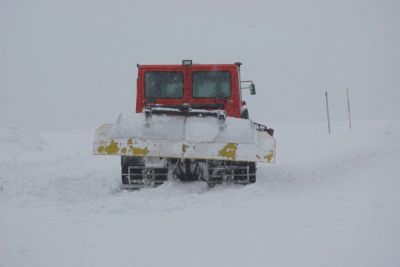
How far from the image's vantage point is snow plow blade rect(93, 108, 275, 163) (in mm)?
7102

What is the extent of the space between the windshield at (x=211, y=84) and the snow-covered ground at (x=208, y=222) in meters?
1.77

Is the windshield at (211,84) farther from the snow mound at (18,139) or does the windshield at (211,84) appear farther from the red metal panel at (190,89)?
the snow mound at (18,139)

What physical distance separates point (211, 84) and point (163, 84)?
0.90m

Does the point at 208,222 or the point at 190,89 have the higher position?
the point at 190,89

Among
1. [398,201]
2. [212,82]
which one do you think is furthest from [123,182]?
[398,201]

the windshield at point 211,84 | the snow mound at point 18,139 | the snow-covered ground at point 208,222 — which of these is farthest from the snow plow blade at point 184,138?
the snow mound at point 18,139

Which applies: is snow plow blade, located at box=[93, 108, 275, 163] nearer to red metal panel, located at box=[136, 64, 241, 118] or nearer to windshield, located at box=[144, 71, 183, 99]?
red metal panel, located at box=[136, 64, 241, 118]

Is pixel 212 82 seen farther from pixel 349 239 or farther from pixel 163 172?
pixel 349 239

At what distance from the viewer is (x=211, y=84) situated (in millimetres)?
8961

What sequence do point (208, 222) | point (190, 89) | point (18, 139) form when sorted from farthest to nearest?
1. point (18, 139)
2. point (190, 89)
3. point (208, 222)

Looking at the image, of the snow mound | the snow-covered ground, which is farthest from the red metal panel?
the snow mound

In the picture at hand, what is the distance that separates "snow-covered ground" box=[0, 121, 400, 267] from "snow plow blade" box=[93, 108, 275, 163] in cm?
52

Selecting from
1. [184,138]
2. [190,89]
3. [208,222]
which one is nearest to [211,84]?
[190,89]

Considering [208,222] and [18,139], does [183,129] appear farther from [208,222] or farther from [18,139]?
[18,139]
